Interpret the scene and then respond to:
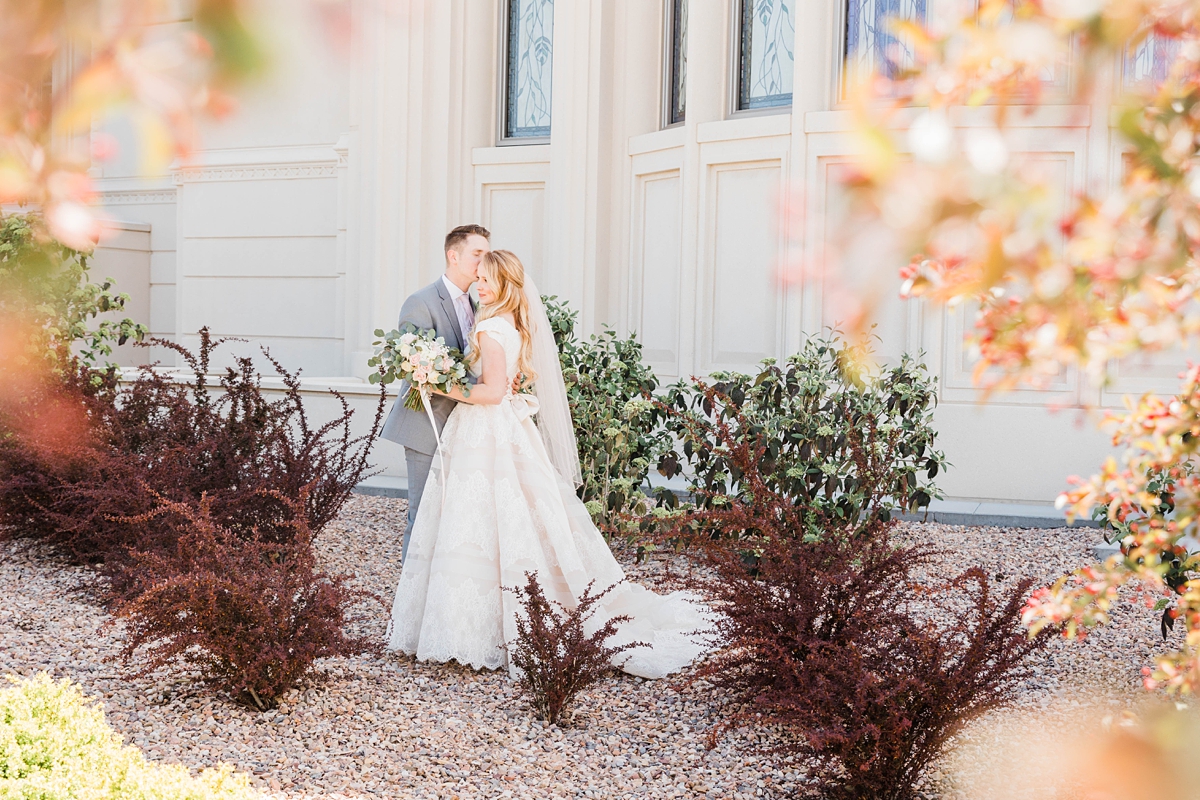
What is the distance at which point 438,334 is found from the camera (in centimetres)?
510

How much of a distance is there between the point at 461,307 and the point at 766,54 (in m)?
4.02

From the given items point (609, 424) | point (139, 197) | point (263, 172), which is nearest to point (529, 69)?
point (263, 172)

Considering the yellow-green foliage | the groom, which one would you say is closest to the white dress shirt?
the groom

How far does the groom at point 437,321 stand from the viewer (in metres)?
5.07

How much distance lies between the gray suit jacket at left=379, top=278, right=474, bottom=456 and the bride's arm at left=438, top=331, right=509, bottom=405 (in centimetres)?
56

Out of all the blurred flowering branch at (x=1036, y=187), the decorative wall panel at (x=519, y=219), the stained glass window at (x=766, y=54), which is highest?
the stained glass window at (x=766, y=54)

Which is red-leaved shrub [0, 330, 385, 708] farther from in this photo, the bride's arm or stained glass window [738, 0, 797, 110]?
stained glass window [738, 0, 797, 110]

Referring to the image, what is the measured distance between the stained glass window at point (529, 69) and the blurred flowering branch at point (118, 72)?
908cm

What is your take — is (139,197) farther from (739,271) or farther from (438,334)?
(438,334)

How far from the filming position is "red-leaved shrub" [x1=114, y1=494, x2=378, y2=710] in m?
3.71

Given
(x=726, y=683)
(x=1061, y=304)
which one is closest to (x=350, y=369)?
(x=726, y=683)

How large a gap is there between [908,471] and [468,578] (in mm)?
2453

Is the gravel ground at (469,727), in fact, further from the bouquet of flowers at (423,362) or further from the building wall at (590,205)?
the building wall at (590,205)

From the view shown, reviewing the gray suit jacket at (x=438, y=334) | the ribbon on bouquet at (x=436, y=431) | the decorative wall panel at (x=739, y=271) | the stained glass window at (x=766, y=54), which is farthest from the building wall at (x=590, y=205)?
the ribbon on bouquet at (x=436, y=431)
